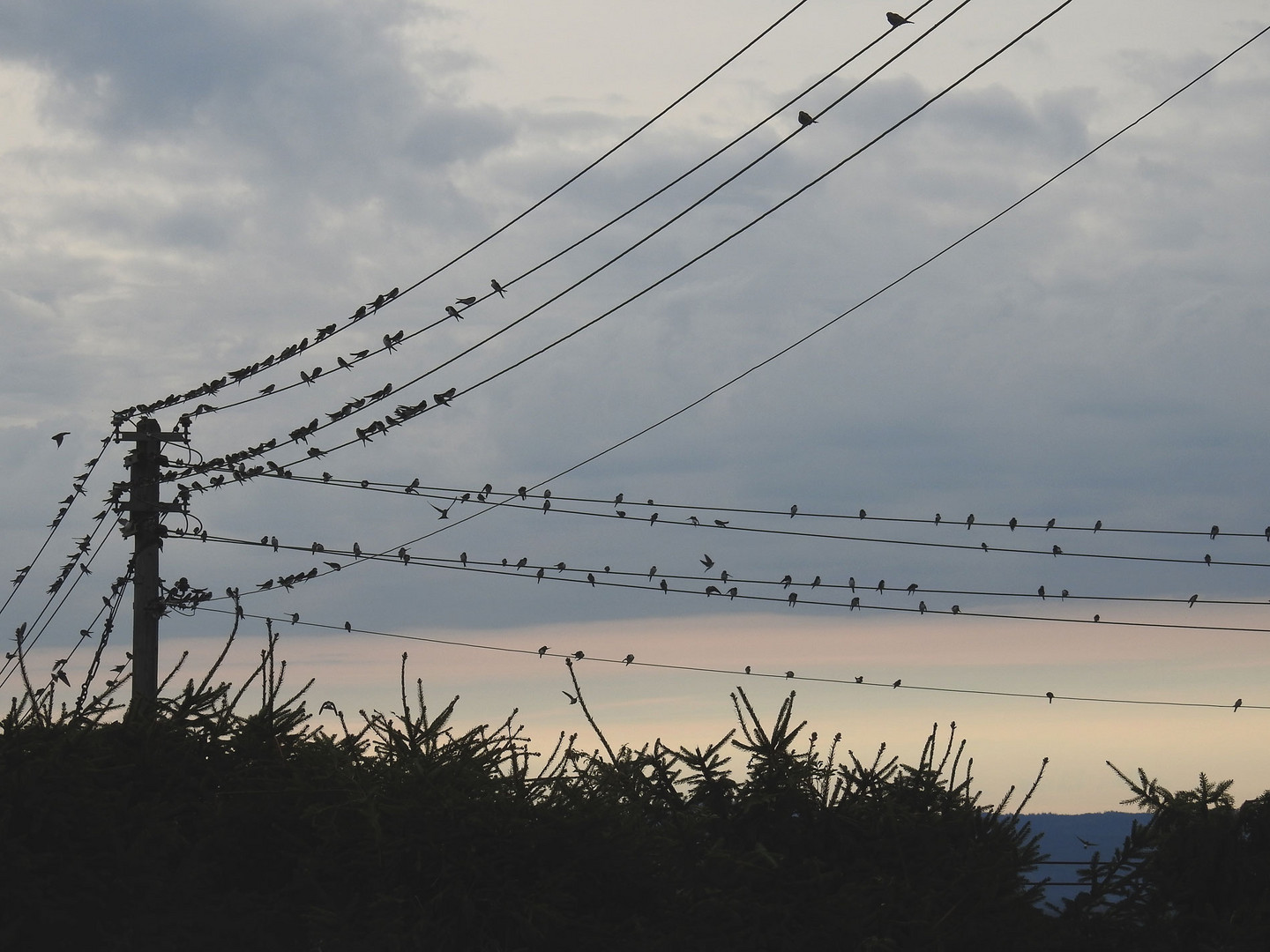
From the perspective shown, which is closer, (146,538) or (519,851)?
(519,851)

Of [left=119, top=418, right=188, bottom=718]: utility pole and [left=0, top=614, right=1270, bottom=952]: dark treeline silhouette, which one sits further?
[left=119, top=418, right=188, bottom=718]: utility pole

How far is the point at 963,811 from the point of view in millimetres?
9141

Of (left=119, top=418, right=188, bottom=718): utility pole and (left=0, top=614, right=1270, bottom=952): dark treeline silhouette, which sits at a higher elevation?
(left=119, top=418, right=188, bottom=718): utility pole

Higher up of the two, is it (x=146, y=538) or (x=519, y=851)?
(x=146, y=538)

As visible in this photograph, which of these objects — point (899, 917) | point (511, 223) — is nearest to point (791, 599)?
point (511, 223)

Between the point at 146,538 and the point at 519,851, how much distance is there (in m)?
11.2

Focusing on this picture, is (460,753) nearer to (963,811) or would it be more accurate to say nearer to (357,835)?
(357,835)

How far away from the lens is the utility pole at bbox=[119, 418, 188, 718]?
16.6 meters

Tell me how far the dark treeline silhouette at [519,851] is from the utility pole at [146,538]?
7503mm

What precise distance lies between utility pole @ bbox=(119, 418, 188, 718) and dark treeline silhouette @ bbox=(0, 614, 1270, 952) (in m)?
7.50

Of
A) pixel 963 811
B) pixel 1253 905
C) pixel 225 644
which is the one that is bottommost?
pixel 1253 905

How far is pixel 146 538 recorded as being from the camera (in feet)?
57.2

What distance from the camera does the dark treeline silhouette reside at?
26.2ft

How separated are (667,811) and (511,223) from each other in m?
7.53
